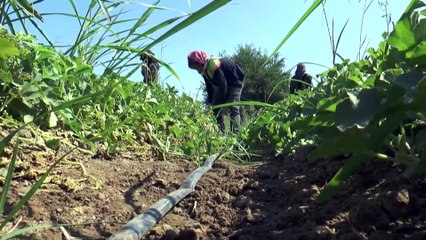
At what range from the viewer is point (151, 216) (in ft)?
4.76

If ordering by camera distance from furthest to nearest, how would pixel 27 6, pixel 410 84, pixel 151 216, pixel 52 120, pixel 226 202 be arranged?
pixel 52 120, pixel 226 202, pixel 151 216, pixel 27 6, pixel 410 84

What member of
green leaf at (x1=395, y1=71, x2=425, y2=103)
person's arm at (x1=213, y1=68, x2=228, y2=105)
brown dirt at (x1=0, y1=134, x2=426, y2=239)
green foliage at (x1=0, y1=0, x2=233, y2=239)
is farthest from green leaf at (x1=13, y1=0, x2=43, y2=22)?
person's arm at (x1=213, y1=68, x2=228, y2=105)

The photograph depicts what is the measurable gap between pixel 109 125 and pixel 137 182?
433 millimetres

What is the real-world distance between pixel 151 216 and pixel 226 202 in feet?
1.42

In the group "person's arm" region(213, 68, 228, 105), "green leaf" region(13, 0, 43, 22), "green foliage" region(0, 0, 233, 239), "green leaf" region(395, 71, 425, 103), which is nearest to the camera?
"green leaf" region(395, 71, 425, 103)

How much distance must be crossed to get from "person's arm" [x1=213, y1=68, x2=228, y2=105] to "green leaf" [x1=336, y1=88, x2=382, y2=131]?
5995 millimetres

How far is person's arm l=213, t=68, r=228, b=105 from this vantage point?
6969mm

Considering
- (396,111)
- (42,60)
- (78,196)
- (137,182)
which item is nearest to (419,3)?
(396,111)

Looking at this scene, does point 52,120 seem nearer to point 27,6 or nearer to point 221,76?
point 27,6

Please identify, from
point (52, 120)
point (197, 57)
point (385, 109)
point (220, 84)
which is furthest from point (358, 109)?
point (197, 57)

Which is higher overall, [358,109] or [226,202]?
[358,109]

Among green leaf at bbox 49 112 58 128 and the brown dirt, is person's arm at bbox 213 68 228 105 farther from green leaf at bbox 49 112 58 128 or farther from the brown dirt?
green leaf at bbox 49 112 58 128

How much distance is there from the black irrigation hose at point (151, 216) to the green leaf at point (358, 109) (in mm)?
572

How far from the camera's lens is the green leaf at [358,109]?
36.7 inches
